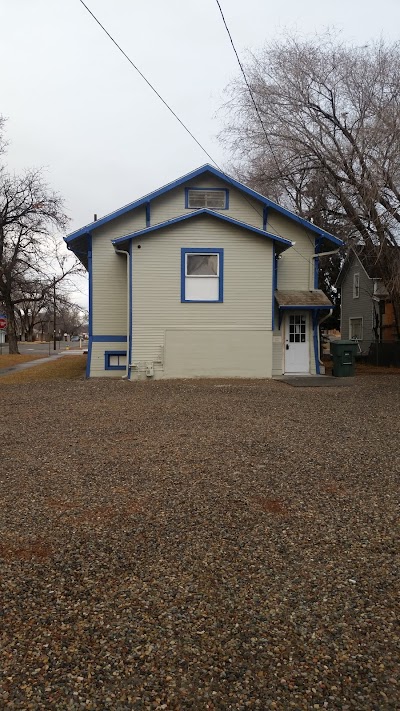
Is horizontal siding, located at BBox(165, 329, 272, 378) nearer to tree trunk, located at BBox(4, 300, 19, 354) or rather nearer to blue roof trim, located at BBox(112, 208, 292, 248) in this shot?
blue roof trim, located at BBox(112, 208, 292, 248)

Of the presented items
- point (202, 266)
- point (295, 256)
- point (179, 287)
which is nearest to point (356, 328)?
point (295, 256)

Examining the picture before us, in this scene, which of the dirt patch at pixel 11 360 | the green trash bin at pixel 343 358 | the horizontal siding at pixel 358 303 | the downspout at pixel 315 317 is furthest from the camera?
the horizontal siding at pixel 358 303

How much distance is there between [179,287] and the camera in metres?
16.5

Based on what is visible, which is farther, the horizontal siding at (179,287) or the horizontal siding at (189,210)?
the horizontal siding at (189,210)

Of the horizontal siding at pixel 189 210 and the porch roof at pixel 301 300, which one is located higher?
the horizontal siding at pixel 189 210

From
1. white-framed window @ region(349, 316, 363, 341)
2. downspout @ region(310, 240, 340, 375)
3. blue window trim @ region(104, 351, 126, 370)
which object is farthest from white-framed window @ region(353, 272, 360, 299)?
blue window trim @ region(104, 351, 126, 370)

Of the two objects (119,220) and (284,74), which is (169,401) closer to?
(119,220)

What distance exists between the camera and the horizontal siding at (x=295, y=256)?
59.4 feet

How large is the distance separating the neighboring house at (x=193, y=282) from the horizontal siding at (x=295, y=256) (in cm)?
45

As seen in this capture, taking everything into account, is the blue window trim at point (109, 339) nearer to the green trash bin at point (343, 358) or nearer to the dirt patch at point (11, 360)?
the green trash bin at point (343, 358)

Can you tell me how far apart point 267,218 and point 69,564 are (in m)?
15.7

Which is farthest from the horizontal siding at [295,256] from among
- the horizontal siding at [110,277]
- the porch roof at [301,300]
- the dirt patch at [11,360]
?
the dirt patch at [11,360]

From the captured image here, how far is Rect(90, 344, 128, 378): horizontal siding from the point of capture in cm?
1777

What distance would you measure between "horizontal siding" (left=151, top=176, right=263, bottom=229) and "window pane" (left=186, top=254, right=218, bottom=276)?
5.71 feet
